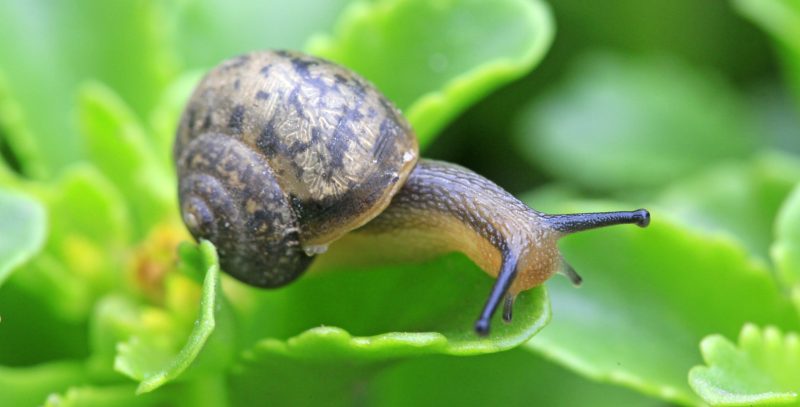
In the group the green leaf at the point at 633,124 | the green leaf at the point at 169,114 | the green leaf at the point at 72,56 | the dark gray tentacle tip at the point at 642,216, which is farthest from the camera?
the green leaf at the point at 633,124

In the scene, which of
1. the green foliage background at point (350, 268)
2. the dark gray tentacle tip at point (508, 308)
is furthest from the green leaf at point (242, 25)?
the dark gray tentacle tip at point (508, 308)

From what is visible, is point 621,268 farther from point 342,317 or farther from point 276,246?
point 276,246

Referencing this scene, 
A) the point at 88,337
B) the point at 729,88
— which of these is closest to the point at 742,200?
the point at 729,88

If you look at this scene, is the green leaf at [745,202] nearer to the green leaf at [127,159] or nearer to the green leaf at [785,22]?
the green leaf at [785,22]

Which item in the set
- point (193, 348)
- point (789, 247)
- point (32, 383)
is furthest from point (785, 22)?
point (32, 383)

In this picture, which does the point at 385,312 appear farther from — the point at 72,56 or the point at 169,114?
the point at 72,56

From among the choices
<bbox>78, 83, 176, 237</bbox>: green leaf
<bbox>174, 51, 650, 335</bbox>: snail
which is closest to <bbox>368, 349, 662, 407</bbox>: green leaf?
<bbox>174, 51, 650, 335</bbox>: snail

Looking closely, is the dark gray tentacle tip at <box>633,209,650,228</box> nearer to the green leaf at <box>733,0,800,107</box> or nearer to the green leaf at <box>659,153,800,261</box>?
the green leaf at <box>659,153,800,261</box>
